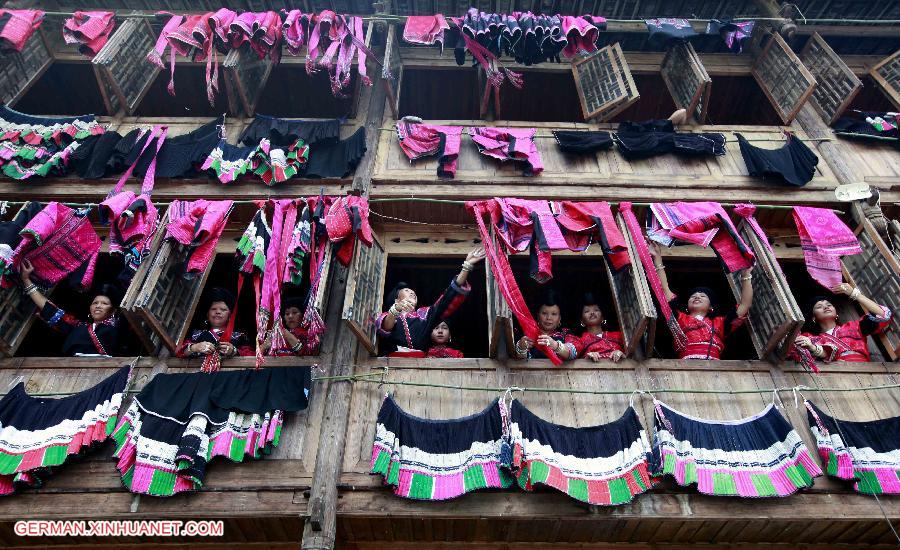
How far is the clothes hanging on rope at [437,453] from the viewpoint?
5.00m

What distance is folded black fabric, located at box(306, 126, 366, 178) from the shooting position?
25.2 feet

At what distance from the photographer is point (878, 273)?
6535mm

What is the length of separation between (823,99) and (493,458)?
8.14 m

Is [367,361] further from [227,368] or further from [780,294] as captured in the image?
[780,294]

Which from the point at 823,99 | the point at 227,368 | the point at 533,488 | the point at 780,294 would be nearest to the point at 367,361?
the point at 227,368

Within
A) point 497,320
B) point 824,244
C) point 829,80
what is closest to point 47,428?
point 497,320

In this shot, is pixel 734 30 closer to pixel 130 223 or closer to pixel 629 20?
pixel 629 20

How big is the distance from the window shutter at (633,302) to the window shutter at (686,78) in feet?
10.9

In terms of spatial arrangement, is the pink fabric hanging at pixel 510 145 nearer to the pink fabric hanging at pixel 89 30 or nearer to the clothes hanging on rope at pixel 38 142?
the clothes hanging on rope at pixel 38 142

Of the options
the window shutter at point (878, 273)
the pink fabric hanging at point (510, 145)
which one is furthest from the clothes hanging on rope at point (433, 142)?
the window shutter at point (878, 273)

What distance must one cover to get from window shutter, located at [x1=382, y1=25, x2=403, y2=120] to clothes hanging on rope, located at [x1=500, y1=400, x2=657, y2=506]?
Answer: 5315 millimetres

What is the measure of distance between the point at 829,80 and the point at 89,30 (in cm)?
1172

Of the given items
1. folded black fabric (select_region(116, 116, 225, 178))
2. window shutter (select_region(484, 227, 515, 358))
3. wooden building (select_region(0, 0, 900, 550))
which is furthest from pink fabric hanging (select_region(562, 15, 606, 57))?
folded black fabric (select_region(116, 116, 225, 178))

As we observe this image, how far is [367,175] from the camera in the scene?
7.77 m
